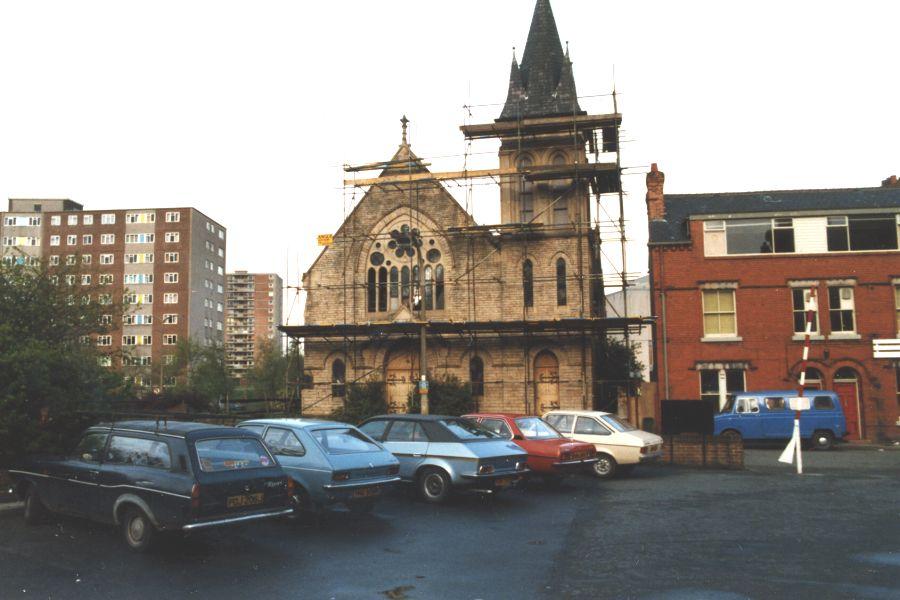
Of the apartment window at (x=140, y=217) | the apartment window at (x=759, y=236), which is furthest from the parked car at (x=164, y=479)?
the apartment window at (x=140, y=217)

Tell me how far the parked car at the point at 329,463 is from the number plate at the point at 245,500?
4.57ft

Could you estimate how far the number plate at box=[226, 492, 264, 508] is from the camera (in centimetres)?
891

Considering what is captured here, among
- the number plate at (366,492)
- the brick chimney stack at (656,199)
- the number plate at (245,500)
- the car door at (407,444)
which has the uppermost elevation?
the brick chimney stack at (656,199)

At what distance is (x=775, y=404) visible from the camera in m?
25.2

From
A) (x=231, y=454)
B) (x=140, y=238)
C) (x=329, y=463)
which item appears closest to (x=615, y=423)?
(x=329, y=463)

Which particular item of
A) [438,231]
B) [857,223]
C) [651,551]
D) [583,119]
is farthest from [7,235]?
[651,551]

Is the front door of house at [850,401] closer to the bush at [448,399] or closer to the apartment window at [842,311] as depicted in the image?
the apartment window at [842,311]

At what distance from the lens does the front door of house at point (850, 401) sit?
93.2ft

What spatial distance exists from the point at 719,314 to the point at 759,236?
3.65 meters

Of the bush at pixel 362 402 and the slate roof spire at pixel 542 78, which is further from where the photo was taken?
the slate roof spire at pixel 542 78

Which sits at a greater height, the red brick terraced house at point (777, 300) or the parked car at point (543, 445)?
the red brick terraced house at point (777, 300)

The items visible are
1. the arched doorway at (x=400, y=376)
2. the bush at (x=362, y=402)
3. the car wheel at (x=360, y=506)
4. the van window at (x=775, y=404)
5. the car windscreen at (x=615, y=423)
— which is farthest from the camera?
the arched doorway at (x=400, y=376)

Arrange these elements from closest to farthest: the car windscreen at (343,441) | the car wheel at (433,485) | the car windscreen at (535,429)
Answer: the car windscreen at (343,441) → the car wheel at (433,485) → the car windscreen at (535,429)

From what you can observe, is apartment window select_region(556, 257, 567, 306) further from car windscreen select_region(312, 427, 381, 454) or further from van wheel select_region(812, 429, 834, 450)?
car windscreen select_region(312, 427, 381, 454)
